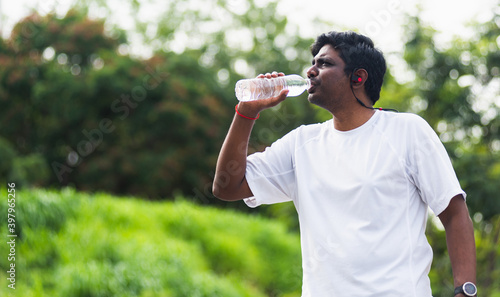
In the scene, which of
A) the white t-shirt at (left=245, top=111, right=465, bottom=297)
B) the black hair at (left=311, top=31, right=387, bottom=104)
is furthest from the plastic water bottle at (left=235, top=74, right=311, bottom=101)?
the white t-shirt at (left=245, top=111, right=465, bottom=297)

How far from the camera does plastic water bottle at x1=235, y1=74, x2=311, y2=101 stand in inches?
98.5

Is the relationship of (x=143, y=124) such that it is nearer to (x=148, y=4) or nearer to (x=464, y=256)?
(x=148, y=4)

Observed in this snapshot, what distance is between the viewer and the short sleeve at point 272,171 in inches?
98.6

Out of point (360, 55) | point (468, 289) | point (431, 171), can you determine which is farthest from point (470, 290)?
point (360, 55)

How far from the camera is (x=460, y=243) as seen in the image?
7.22 ft

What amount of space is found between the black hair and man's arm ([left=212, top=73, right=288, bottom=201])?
0.26 m

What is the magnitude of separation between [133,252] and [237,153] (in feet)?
16.5

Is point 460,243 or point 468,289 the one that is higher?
point 460,243

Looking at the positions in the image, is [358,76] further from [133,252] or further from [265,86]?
[133,252]

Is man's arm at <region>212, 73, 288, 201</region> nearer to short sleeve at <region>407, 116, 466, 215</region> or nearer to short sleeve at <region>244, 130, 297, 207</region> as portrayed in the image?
short sleeve at <region>244, 130, 297, 207</region>

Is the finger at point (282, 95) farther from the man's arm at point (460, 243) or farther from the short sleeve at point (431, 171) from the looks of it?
the man's arm at point (460, 243)

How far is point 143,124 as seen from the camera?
21250 millimetres

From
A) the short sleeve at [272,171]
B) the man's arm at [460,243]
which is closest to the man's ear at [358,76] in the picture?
the short sleeve at [272,171]

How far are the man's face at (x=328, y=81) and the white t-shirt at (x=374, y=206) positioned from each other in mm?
148
